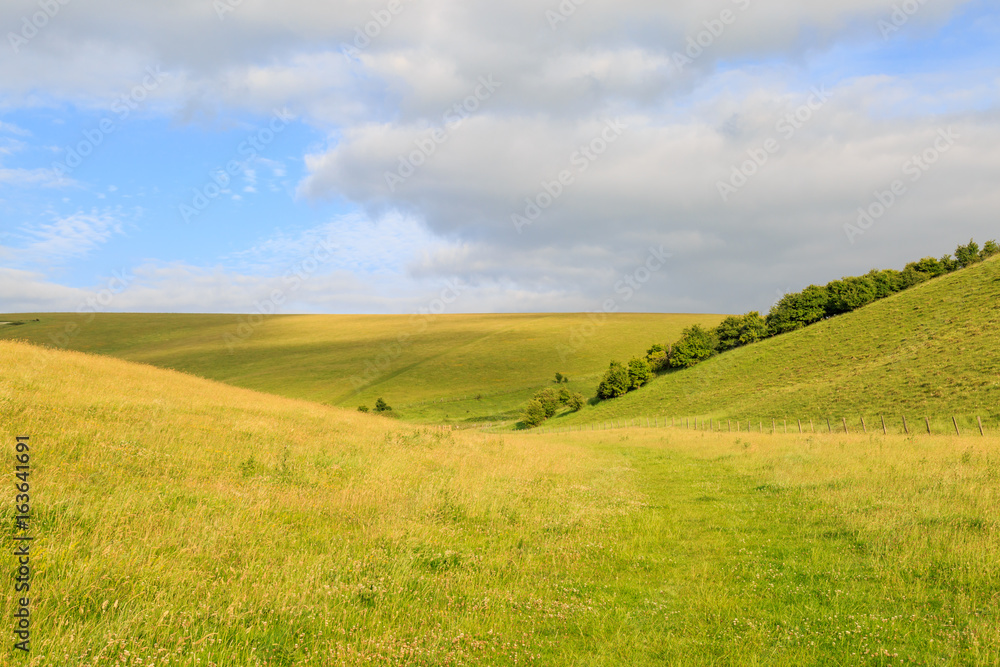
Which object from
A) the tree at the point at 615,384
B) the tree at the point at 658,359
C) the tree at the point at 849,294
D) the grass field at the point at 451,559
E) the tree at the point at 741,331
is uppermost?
the tree at the point at 849,294

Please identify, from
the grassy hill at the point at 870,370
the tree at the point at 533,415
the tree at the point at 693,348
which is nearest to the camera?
the grassy hill at the point at 870,370

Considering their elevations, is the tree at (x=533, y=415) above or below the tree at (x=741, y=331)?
below

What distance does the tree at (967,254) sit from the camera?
262 ft

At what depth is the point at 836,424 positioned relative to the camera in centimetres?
4384

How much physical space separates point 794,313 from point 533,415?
45473mm

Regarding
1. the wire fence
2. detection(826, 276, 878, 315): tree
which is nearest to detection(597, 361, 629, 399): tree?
the wire fence

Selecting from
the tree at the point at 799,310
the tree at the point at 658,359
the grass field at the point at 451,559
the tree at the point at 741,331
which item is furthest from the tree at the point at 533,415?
the grass field at the point at 451,559

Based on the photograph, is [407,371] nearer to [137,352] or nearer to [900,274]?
[137,352]

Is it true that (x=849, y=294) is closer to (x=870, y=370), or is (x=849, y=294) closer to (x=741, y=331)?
(x=741, y=331)

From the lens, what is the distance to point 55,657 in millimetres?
4414

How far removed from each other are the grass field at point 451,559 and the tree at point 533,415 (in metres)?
63.8

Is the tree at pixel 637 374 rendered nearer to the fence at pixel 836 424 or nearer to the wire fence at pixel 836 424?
the wire fence at pixel 836 424

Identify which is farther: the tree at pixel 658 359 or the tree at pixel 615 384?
the tree at pixel 658 359

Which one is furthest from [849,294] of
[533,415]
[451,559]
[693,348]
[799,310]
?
[451,559]
